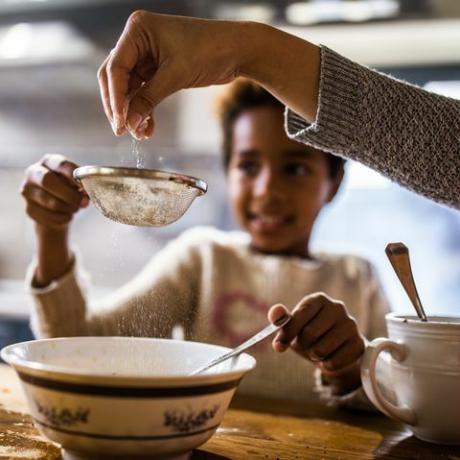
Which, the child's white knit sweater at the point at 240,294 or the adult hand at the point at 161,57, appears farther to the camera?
the child's white knit sweater at the point at 240,294

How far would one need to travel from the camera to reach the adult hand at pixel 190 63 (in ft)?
2.27

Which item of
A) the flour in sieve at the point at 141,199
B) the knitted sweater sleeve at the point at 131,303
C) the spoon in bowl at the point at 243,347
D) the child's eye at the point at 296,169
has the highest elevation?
the child's eye at the point at 296,169

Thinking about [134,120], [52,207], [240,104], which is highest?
[240,104]

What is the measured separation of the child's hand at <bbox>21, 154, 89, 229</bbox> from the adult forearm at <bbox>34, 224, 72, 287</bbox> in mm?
33

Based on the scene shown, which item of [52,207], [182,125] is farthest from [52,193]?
[182,125]

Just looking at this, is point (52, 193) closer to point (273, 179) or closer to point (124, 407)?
point (124, 407)

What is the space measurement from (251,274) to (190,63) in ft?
3.09

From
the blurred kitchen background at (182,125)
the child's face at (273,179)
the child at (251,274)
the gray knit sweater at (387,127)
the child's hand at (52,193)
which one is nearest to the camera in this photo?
the gray knit sweater at (387,127)

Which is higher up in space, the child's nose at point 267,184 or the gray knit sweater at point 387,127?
the gray knit sweater at point 387,127

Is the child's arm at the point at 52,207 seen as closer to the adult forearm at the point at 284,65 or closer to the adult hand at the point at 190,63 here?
the adult hand at the point at 190,63

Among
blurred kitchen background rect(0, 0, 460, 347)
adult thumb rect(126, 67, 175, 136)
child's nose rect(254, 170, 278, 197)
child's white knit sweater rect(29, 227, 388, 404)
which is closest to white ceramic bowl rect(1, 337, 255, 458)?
adult thumb rect(126, 67, 175, 136)

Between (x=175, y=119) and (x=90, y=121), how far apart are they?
44 cm

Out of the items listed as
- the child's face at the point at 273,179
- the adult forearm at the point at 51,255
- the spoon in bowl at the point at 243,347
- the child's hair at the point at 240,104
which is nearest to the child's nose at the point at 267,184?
the child's face at the point at 273,179

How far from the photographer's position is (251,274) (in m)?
1.59
